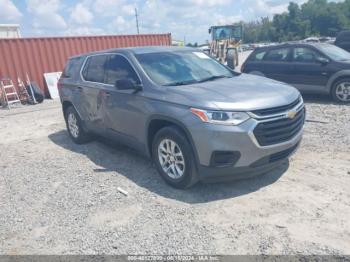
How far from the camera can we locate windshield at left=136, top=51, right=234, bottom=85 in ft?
14.8

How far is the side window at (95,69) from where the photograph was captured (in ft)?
18.0

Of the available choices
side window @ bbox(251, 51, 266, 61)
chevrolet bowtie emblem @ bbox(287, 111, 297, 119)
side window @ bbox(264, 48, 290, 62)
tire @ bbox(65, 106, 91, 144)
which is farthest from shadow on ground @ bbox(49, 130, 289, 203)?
side window @ bbox(251, 51, 266, 61)

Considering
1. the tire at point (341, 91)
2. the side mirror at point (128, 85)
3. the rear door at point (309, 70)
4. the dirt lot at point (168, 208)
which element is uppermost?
the side mirror at point (128, 85)

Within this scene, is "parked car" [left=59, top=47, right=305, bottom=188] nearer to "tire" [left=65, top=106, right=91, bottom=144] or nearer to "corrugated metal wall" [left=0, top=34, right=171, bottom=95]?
"tire" [left=65, top=106, right=91, bottom=144]

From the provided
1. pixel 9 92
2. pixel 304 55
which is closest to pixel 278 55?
pixel 304 55

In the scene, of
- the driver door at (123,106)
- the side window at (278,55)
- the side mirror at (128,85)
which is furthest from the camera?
the side window at (278,55)

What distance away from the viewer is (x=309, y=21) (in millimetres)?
89000

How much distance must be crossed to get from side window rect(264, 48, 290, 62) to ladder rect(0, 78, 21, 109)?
30.7ft

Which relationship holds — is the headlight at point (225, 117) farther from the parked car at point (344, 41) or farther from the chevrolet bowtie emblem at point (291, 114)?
the parked car at point (344, 41)

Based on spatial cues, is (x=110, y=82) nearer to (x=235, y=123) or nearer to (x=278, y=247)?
(x=235, y=123)

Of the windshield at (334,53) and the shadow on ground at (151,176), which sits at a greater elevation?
the windshield at (334,53)

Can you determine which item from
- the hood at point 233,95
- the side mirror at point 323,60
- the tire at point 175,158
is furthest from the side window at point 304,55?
the tire at point 175,158

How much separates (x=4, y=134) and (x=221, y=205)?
256 inches

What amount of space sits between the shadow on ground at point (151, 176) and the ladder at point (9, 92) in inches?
294
